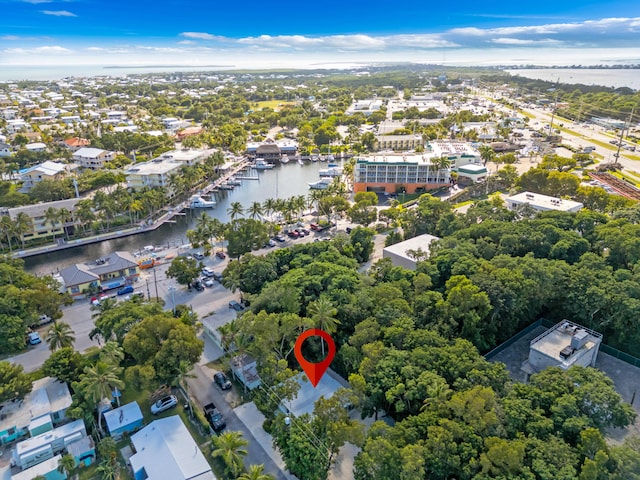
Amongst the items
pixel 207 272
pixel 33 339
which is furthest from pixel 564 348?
pixel 33 339

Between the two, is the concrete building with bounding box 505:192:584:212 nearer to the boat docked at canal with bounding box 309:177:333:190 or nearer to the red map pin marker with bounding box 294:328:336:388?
the boat docked at canal with bounding box 309:177:333:190

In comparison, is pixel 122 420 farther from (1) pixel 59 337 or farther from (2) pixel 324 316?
(2) pixel 324 316

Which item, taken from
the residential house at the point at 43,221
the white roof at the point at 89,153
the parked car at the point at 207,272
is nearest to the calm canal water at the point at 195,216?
the residential house at the point at 43,221

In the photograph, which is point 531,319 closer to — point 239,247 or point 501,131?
point 239,247

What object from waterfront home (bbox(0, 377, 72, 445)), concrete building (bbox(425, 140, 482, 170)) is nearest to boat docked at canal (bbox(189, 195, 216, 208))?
concrete building (bbox(425, 140, 482, 170))

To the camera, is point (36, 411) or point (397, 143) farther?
point (397, 143)

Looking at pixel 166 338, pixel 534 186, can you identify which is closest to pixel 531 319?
pixel 166 338
